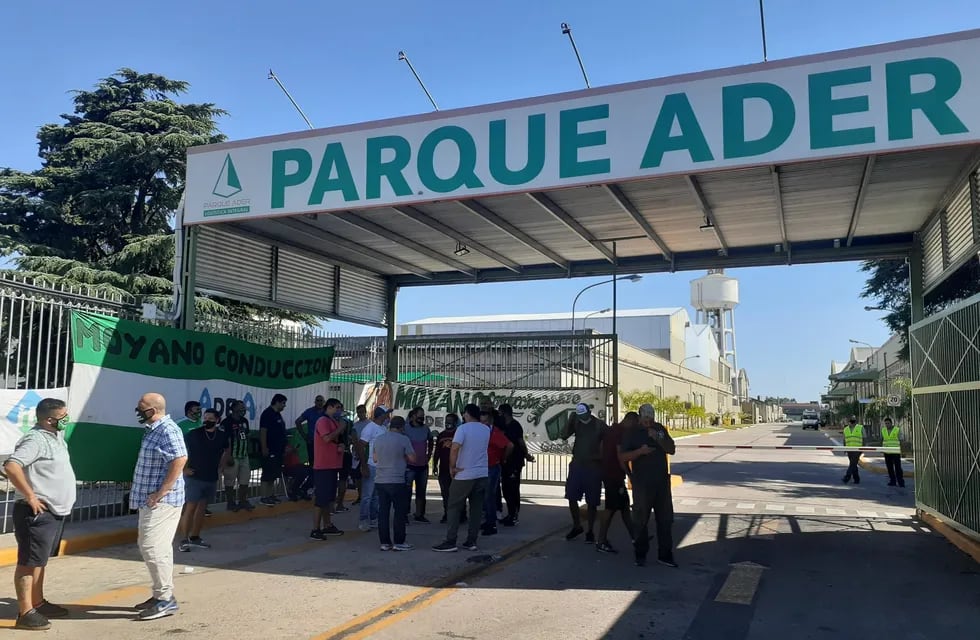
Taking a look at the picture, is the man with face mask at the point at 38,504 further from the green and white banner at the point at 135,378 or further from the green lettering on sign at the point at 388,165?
the green lettering on sign at the point at 388,165

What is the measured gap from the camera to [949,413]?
1006cm

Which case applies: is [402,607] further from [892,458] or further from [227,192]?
[892,458]

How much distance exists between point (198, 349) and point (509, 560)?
20.1 ft

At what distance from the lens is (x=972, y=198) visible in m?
9.38

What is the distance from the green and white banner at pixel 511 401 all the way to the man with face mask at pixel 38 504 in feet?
30.4

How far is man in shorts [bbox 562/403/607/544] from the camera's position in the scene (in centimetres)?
1018

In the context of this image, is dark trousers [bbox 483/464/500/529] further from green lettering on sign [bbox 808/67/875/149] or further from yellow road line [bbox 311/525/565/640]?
green lettering on sign [bbox 808/67/875/149]

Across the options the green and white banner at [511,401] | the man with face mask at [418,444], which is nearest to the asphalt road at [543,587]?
the man with face mask at [418,444]

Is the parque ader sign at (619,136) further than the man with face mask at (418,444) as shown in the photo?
No

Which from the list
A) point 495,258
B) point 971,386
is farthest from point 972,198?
point 495,258

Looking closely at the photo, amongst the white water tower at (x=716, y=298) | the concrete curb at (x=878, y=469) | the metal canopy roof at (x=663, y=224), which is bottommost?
the concrete curb at (x=878, y=469)

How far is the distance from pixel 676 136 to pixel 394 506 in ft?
18.2

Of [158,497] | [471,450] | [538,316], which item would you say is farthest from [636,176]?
[538,316]

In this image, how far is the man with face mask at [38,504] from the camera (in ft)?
19.6
